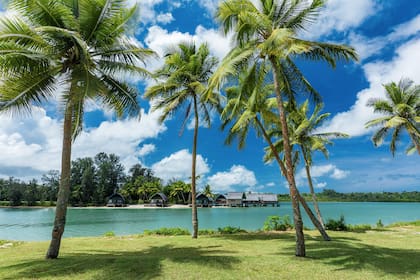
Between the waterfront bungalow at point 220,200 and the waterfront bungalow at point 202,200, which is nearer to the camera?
the waterfront bungalow at point 202,200

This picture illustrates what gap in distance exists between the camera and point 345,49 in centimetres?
892

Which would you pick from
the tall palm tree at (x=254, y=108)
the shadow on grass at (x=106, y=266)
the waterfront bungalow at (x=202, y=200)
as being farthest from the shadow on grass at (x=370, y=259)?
the waterfront bungalow at (x=202, y=200)

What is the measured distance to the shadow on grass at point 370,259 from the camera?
261 inches

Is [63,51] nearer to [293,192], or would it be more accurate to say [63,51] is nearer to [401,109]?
[293,192]

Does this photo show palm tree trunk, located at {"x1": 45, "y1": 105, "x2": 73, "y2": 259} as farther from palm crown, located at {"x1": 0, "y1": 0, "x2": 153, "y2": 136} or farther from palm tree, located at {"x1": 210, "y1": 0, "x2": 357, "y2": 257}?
palm tree, located at {"x1": 210, "y1": 0, "x2": 357, "y2": 257}

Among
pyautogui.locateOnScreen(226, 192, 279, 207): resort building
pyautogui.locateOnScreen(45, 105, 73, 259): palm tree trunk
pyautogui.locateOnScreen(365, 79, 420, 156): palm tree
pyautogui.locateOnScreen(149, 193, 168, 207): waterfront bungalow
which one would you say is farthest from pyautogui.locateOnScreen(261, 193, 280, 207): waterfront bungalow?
pyautogui.locateOnScreen(45, 105, 73, 259): palm tree trunk

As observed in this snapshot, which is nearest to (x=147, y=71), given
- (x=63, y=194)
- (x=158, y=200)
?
(x=63, y=194)

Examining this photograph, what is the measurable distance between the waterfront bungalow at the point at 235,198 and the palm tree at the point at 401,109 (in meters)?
55.3

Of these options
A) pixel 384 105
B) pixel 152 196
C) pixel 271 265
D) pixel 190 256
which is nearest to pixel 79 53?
pixel 190 256

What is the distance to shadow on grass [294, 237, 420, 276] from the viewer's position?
21.8 feet

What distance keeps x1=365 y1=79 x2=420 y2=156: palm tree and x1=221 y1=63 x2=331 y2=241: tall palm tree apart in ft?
28.8

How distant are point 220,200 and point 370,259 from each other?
73108 mm

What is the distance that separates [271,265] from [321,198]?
131 metres

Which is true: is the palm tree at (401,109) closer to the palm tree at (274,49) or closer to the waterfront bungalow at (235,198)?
the palm tree at (274,49)
